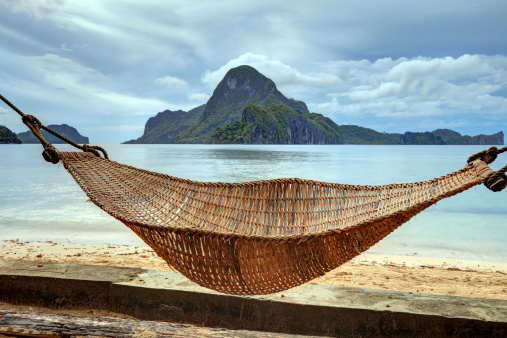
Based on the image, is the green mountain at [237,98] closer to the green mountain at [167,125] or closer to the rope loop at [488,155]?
the green mountain at [167,125]

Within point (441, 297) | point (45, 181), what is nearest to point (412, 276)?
point (441, 297)

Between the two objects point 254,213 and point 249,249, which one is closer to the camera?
point 249,249

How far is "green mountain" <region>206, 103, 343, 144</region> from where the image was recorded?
77.2m

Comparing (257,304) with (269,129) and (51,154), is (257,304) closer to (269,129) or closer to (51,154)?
(51,154)

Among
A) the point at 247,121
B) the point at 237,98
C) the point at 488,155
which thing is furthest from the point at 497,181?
the point at 237,98

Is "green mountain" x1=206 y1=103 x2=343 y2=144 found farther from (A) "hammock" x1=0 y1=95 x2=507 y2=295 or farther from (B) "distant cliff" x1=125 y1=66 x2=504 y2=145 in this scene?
(A) "hammock" x1=0 y1=95 x2=507 y2=295

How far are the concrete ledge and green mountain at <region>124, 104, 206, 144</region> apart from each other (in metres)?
110

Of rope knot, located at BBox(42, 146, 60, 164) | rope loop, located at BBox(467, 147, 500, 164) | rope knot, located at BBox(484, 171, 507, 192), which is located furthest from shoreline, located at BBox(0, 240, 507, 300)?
rope knot, located at BBox(484, 171, 507, 192)

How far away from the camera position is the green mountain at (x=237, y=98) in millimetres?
105625

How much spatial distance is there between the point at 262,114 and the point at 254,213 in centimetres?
7768

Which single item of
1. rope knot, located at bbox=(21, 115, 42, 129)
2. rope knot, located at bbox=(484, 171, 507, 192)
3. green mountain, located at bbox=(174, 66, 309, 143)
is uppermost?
green mountain, located at bbox=(174, 66, 309, 143)

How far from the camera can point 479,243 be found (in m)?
5.32

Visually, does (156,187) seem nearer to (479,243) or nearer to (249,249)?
(249,249)

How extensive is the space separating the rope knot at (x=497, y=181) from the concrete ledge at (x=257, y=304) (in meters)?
0.63
